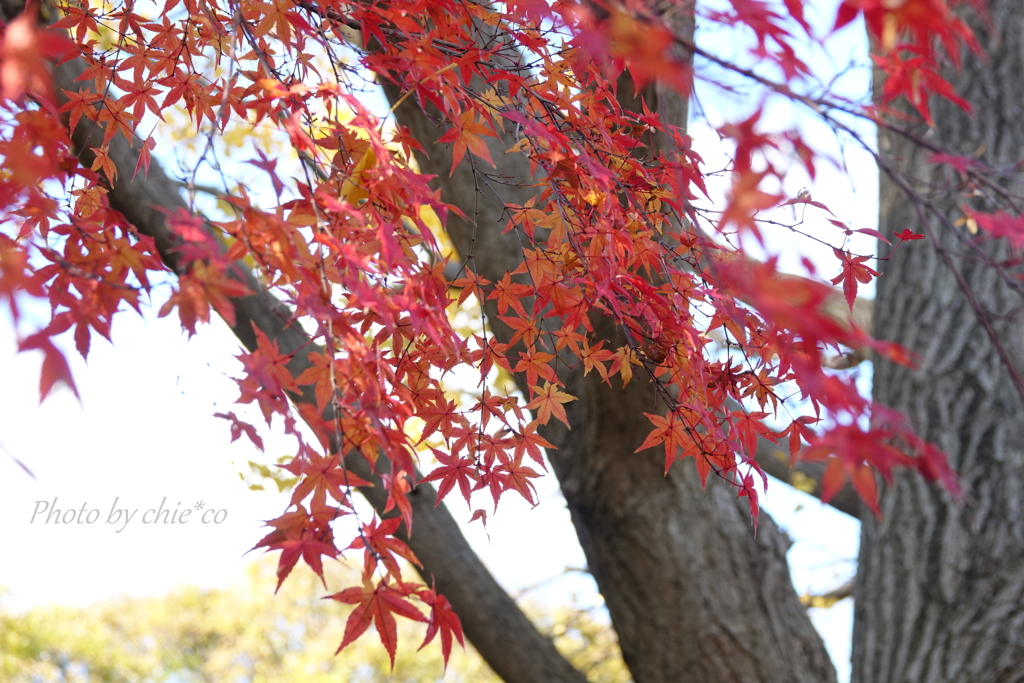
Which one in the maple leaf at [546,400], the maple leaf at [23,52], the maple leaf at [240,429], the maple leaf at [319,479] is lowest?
the maple leaf at [319,479]

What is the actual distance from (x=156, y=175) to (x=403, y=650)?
749 centimetres

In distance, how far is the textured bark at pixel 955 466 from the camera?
196 cm

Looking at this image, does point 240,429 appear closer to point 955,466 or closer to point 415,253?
A: point 415,253

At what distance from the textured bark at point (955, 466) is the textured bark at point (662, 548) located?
0.27 metres

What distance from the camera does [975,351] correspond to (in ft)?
7.17

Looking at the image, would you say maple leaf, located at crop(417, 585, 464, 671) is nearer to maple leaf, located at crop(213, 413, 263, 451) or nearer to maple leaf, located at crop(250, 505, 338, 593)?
maple leaf, located at crop(250, 505, 338, 593)

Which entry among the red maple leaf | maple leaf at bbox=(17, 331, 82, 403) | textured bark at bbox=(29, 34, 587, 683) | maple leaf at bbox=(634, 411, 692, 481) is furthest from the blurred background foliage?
maple leaf at bbox=(17, 331, 82, 403)

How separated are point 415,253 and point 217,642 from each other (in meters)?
9.67

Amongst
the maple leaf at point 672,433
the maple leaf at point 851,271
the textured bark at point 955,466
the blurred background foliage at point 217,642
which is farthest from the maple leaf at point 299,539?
the blurred background foliage at point 217,642

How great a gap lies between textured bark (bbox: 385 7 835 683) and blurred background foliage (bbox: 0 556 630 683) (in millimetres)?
5849

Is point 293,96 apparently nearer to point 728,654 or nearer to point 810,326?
point 810,326

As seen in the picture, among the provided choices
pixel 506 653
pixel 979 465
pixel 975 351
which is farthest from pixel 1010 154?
pixel 506 653

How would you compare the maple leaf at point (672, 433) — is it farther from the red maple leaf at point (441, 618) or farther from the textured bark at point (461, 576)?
the textured bark at point (461, 576)

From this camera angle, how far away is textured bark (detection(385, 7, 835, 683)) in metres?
2.00
